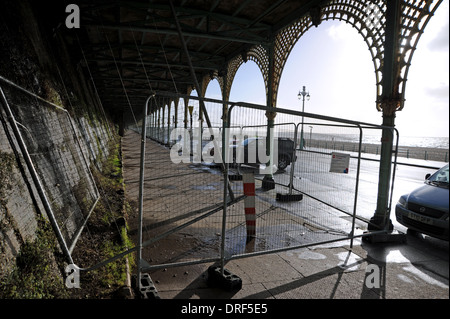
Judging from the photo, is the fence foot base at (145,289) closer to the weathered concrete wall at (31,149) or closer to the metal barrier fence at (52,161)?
the metal barrier fence at (52,161)

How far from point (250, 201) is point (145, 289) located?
216 cm

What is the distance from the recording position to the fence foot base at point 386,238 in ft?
16.2

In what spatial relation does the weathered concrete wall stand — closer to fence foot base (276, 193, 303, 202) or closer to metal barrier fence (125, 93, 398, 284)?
metal barrier fence (125, 93, 398, 284)

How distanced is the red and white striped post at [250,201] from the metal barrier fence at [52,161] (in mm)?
2348

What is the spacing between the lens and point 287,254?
4.36 metres

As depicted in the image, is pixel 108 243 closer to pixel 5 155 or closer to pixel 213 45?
pixel 5 155

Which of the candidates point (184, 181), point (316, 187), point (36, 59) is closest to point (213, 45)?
point (184, 181)

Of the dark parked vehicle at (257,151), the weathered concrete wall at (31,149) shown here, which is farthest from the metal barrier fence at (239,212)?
the dark parked vehicle at (257,151)

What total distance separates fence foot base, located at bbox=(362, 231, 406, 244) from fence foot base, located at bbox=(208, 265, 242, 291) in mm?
2854

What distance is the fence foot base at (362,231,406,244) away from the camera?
4.93m

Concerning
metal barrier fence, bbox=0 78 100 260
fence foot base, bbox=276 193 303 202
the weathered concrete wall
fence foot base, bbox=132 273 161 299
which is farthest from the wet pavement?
fence foot base, bbox=276 193 303 202

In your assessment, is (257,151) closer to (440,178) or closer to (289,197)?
(289,197)

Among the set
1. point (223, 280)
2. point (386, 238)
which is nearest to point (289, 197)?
point (386, 238)

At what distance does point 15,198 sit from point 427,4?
6322mm
